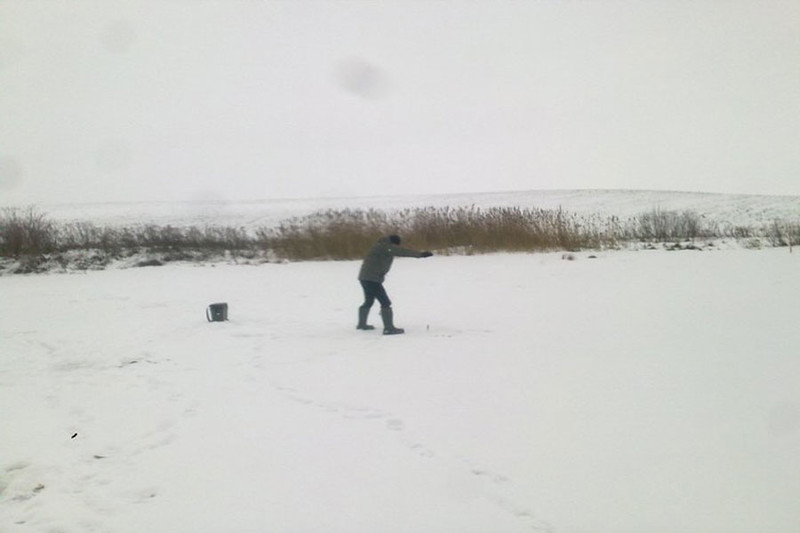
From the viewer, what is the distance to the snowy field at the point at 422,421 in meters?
3.43

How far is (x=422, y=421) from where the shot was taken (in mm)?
4707

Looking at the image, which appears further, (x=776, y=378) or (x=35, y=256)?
(x=35, y=256)

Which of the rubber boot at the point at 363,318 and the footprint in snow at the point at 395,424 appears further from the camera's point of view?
the rubber boot at the point at 363,318

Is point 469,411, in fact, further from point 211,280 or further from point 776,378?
point 211,280

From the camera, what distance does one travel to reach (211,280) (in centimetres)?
1596

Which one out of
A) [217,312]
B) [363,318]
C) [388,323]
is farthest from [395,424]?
[217,312]

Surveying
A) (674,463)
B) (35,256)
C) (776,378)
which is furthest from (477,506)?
(35,256)

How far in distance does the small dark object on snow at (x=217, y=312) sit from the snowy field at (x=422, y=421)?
0.70ft

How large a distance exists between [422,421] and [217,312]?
5829mm

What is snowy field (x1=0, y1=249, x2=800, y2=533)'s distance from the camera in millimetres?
3428

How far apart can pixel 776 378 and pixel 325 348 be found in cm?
470

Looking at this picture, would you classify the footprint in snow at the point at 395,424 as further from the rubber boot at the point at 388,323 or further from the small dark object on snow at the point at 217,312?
the small dark object on snow at the point at 217,312

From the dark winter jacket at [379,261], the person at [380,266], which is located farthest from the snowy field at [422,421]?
the dark winter jacket at [379,261]

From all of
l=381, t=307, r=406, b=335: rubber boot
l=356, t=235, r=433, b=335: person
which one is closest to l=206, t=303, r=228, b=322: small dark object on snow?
l=356, t=235, r=433, b=335: person
